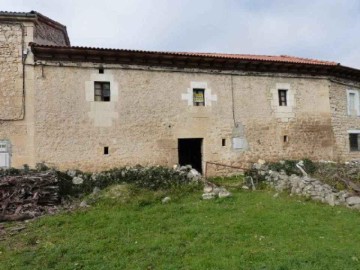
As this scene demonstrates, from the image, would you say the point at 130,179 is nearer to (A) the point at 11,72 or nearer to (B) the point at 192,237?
(B) the point at 192,237

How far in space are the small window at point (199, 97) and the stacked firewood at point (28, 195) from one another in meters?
6.42

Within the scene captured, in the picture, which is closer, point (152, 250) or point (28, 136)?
point (152, 250)

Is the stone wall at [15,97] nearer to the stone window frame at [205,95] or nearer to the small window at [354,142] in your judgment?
the stone window frame at [205,95]

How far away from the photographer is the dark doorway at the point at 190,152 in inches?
609

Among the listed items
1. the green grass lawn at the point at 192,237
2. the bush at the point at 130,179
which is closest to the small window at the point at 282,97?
the bush at the point at 130,179

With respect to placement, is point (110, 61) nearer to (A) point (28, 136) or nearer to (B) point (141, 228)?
(A) point (28, 136)

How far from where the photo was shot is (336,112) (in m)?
17.0

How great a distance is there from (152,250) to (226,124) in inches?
348

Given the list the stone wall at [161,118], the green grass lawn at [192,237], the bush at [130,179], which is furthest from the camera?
the stone wall at [161,118]

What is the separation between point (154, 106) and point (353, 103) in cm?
1070

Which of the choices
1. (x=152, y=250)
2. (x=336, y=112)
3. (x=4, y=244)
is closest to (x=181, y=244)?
(x=152, y=250)

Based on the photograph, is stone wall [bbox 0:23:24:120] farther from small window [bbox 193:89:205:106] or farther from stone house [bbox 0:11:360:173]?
small window [bbox 193:89:205:106]

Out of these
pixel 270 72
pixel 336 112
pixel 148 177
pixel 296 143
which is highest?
pixel 270 72

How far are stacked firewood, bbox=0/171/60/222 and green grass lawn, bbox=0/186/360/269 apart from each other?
0.88m
